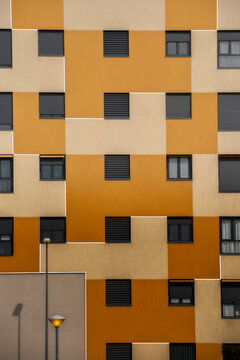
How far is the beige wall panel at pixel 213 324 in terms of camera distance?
1670 centimetres

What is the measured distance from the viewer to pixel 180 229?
56.4ft

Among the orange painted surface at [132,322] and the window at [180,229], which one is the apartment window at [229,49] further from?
the orange painted surface at [132,322]

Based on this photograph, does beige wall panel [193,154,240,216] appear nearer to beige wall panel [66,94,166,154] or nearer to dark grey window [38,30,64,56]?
beige wall panel [66,94,166,154]

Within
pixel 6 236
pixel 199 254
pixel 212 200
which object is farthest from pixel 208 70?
pixel 6 236

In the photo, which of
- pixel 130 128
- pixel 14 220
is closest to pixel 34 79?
pixel 130 128

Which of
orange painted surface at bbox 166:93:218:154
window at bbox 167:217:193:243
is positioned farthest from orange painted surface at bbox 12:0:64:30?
window at bbox 167:217:193:243

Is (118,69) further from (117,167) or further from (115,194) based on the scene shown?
(115,194)

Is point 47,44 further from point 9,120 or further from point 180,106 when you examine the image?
point 180,106

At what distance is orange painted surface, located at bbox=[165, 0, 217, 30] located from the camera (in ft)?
57.0

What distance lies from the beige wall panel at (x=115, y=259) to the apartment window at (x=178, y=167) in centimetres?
270

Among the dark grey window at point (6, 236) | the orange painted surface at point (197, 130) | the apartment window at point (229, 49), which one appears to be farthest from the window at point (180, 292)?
the apartment window at point (229, 49)

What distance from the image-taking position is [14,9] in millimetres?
17250

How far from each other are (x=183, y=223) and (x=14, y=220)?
694 cm

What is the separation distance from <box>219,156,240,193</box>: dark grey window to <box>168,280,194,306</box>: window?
4184mm
